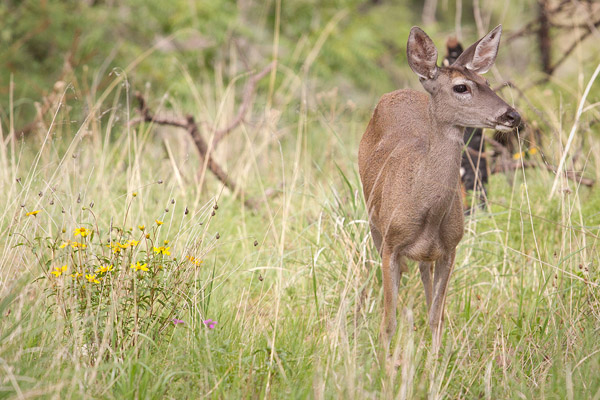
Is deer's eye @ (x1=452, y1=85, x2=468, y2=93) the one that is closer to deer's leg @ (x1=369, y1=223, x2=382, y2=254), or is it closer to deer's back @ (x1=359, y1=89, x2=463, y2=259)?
deer's back @ (x1=359, y1=89, x2=463, y2=259)

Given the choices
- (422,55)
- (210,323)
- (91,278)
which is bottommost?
(210,323)

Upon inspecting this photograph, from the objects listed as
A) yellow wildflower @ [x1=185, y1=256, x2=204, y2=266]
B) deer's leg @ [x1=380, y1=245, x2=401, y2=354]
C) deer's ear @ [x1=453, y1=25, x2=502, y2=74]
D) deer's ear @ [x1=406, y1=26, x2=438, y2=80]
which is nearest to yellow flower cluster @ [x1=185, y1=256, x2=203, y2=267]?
yellow wildflower @ [x1=185, y1=256, x2=204, y2=266]

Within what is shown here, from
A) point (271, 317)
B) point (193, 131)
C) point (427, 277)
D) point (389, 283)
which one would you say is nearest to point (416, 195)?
point (389, 283)

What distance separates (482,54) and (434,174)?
29.7 inches

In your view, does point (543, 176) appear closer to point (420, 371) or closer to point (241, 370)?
point (420, 371)

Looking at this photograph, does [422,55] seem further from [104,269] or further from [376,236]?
[104,269]

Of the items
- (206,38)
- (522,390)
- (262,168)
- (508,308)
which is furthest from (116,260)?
(206,38)

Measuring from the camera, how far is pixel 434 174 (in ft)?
13.3

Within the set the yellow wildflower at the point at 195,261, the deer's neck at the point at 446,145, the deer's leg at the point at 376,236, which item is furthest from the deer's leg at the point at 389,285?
the yellow wildflower at the point at 195,261

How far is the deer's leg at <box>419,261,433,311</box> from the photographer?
14.8 ft

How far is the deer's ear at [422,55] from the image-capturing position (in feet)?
13.6

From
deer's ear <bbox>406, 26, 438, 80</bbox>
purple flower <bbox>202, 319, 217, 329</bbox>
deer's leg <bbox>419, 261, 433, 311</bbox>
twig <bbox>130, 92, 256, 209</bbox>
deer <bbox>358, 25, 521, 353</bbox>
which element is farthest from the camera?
twig <bbox>130, 92, 256, 209</bbox>

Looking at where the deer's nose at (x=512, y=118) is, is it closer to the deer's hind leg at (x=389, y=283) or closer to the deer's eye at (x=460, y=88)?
the deer's eye at (x=460, y=88)

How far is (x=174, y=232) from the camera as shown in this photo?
17.0 ft
